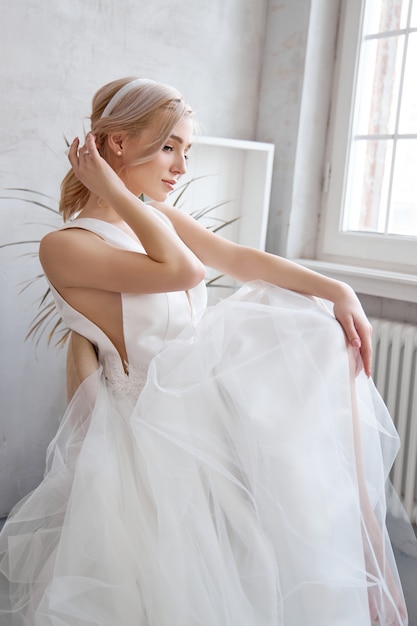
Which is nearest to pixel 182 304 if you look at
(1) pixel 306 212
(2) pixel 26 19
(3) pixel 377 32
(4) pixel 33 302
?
(4) pixel 33 302

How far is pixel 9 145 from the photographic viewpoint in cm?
245

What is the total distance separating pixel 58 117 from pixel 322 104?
1.23m

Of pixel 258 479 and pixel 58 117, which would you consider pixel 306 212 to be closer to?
pixel 58 117

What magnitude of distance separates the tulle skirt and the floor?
0.78 metres

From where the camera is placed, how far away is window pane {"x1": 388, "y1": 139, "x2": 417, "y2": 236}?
292cm

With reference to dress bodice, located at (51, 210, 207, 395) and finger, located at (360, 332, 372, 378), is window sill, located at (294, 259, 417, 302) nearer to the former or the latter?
finger, located at (360, 332, 372, 378)

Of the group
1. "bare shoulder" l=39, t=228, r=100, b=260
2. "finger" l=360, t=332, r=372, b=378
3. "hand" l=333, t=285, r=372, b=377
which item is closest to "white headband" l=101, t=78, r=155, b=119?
"bare shoulder" l=39, t=228, r=100, b=260

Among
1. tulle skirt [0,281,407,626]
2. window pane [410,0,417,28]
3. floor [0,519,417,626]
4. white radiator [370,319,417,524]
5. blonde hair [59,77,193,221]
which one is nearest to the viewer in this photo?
tulle skirt [0,281,407,626]

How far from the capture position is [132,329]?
5.65ft

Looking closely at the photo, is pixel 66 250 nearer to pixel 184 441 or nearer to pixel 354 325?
pixel 184 441

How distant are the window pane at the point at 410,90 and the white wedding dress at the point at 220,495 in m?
1.56

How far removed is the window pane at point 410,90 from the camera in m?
2.89

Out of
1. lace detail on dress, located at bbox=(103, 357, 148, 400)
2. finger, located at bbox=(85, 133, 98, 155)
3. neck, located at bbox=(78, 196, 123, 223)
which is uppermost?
finger, located at bbox=(85, 133, 98, 155)

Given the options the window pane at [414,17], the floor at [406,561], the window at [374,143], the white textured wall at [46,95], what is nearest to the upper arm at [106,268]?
the white textured wall at [46,95]
